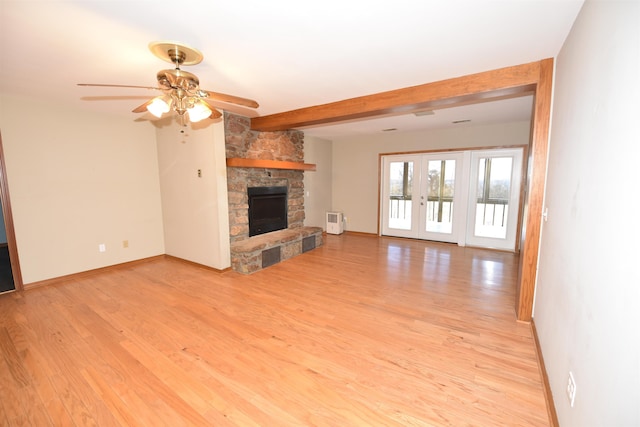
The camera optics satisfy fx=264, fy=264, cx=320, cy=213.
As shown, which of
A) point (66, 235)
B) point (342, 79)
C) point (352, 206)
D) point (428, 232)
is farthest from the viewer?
point (352, 206)

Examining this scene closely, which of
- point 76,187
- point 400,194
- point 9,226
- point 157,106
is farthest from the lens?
point 400,194

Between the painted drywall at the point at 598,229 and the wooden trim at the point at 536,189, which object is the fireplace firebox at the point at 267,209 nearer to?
the wooden trim at the point at 536,189

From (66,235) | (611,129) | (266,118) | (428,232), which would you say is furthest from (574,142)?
(66,235)

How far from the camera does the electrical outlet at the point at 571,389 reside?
1233 mm

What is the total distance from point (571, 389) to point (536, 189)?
165cm

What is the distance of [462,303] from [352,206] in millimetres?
3905

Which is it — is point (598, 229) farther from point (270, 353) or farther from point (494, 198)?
point (494, 198)

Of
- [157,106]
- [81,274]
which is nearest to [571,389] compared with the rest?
[157,106]

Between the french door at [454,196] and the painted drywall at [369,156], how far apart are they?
0.19 m

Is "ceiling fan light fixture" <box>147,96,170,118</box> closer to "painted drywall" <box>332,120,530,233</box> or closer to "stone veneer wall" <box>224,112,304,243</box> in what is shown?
"stone veneer wall" <box>224,112,304,243</box>

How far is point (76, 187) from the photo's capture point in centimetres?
366

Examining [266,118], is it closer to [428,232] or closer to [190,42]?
[190,42]

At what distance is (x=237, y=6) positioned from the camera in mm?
1533

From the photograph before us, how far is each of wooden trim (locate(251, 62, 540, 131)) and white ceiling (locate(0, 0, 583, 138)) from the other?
0.09m
